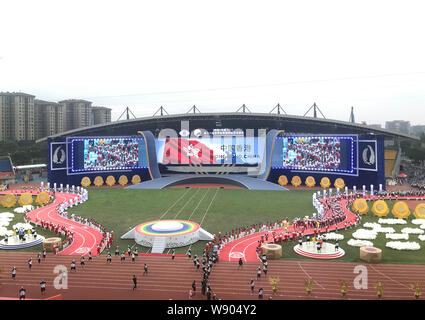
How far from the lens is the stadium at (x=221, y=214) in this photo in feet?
65.6

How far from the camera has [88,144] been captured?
56.4 metres

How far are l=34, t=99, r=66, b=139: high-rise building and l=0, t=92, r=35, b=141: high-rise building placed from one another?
608cm

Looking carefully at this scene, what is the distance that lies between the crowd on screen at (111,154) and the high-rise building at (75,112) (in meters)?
69.7

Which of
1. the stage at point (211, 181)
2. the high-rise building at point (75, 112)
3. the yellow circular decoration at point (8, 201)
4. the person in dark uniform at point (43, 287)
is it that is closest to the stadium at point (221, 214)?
the stage at point (211, 181)

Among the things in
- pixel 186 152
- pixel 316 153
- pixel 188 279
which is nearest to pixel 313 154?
pixel 316 153

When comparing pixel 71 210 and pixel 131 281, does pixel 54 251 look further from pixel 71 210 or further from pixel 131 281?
pixel 71 210

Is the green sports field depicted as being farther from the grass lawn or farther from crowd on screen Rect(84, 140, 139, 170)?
crowd on screen Rect(84, 140, 139, 170)

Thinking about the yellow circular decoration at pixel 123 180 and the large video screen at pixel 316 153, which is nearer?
the large video screen at pixel 316 153

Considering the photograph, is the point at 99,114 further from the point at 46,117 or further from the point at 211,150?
the point at 211,150

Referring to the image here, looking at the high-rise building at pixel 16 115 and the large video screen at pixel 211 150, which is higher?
the high-rise building at pixel 16 115

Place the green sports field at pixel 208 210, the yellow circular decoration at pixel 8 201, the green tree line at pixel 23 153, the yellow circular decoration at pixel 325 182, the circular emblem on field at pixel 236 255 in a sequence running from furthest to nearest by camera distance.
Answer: the green tree line at pixel 23 153
the yellow circular decoration at pixel 325 182
the yellow circular decoration at pixel 8 201
the green sports field at pixel 208 210
the circular emblem on field at pixel 236 255

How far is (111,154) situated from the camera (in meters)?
58.0

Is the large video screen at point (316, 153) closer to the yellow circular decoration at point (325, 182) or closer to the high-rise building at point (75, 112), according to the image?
the yellow circular decoration at point (325, 182)
